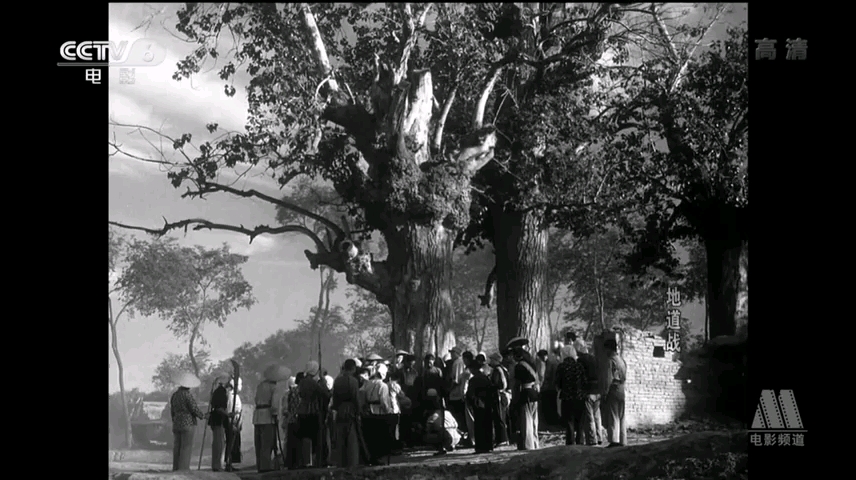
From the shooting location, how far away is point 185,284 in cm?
1445

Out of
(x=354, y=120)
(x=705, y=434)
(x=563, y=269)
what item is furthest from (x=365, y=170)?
(x=563, y=269)

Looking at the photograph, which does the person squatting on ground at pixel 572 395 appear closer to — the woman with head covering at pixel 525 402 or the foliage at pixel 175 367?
the woman with head covering at pixel 525 402

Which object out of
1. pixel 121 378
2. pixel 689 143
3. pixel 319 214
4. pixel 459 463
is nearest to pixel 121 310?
pixel 121 378

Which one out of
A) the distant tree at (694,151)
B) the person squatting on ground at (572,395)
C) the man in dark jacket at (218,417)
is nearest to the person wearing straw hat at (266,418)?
the man in dark jacket at (218,417)

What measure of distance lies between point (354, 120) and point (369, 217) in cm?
138

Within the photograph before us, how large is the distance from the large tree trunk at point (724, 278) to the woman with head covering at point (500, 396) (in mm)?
5228

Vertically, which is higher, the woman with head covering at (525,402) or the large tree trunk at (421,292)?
the large tree trunk at (421,292)

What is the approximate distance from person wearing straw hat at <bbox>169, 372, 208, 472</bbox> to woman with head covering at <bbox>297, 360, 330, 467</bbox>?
1.07 m

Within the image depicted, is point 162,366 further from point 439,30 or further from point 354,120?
point 439,30

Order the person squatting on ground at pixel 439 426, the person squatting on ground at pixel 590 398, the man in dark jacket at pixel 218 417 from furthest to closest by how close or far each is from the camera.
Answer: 1. the person squatting on ground at pixel 439 426
2. the man in dark jacket at pixel 218 417
3. the person squatting on ground at pixel 590 398

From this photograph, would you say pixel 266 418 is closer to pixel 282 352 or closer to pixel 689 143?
pixel 282 352

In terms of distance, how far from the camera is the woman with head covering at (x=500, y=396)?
31.9 ft

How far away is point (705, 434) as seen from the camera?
805 cm

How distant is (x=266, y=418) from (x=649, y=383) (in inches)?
220
